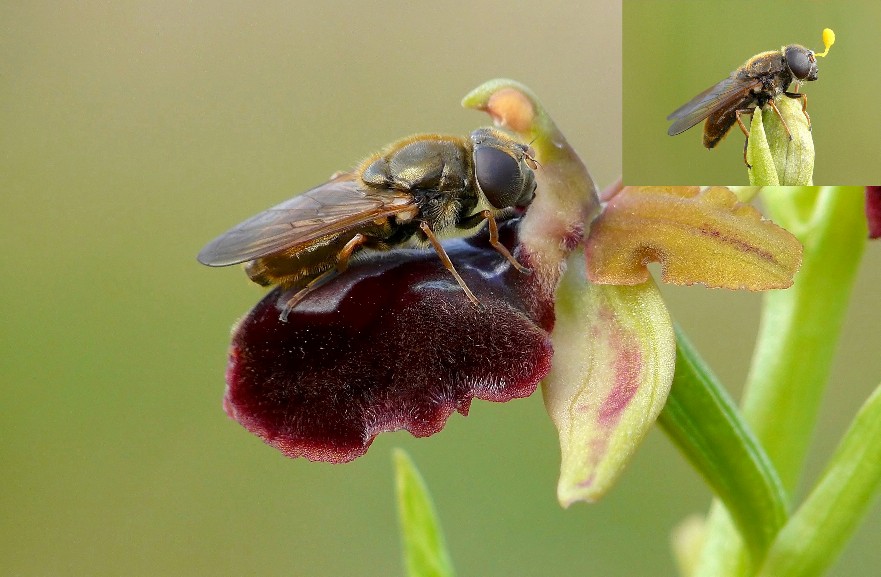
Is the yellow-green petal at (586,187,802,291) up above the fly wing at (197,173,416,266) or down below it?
below

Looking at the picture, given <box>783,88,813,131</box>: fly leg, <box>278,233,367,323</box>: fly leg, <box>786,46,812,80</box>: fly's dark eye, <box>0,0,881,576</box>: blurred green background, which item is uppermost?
<box>786,46,812,80</box>: fly's dark eye

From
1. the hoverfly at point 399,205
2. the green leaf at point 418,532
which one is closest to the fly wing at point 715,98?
the hoverfly at point 399,205

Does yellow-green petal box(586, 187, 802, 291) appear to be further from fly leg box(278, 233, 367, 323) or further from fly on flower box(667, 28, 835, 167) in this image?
fly leg box(278, 233, 367, 323)

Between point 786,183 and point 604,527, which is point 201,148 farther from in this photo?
point 786,183

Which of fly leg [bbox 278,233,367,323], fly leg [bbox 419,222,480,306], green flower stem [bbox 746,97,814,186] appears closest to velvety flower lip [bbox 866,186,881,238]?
green flower stem [bbox 746,97,814,186]

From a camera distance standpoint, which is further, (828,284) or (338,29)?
(338,29)

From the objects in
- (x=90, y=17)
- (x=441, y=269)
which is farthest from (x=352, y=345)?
(x=90, y=17)

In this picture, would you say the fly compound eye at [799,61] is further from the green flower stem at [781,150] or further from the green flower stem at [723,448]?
the green flower stem at [723,448]
